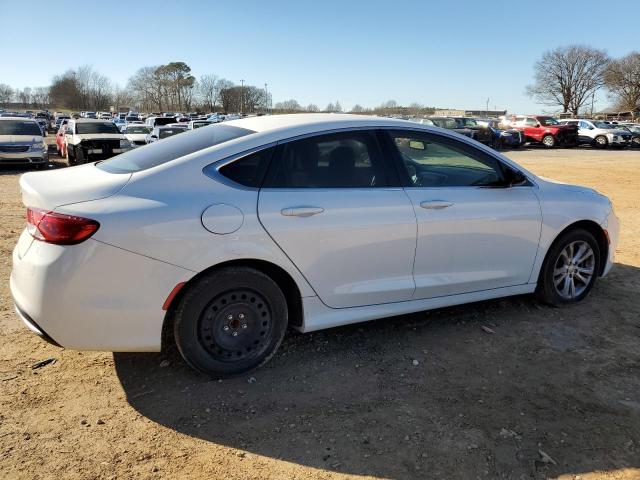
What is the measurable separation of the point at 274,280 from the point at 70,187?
1.37 metres

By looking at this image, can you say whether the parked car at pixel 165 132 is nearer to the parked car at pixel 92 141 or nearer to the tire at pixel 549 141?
the parked car at pixel 92 141

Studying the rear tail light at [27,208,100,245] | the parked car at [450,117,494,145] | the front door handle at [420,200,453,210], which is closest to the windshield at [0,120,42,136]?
the rear tail light at [27,208,100,245]

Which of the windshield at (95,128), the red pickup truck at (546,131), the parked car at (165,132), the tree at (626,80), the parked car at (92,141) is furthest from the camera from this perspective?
the tree at (626,80)

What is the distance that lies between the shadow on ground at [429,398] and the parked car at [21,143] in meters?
15.6

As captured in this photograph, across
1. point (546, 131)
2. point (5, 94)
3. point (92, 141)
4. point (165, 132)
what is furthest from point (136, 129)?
point (5, 94)

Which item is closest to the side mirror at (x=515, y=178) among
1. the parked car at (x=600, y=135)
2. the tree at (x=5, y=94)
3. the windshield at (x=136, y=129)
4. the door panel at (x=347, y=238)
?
the door panel at (x=347, y=238)

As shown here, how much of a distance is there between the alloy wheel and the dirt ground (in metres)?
0.36

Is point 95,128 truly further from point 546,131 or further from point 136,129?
point 546,131

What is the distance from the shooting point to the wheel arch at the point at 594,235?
175 inches

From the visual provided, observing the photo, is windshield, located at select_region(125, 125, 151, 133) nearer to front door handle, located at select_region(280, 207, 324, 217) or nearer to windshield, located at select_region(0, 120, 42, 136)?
windshield, located at select_region(0, 120, 42, 136)

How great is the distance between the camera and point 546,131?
32.4 metres

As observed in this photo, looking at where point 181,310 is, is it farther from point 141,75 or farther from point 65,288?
point 141,75

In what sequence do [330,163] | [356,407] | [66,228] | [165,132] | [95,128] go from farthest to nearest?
[165,132], [95,128], [330,163], [356,407], [66,228]

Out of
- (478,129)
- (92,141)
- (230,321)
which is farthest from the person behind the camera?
(478,129)
